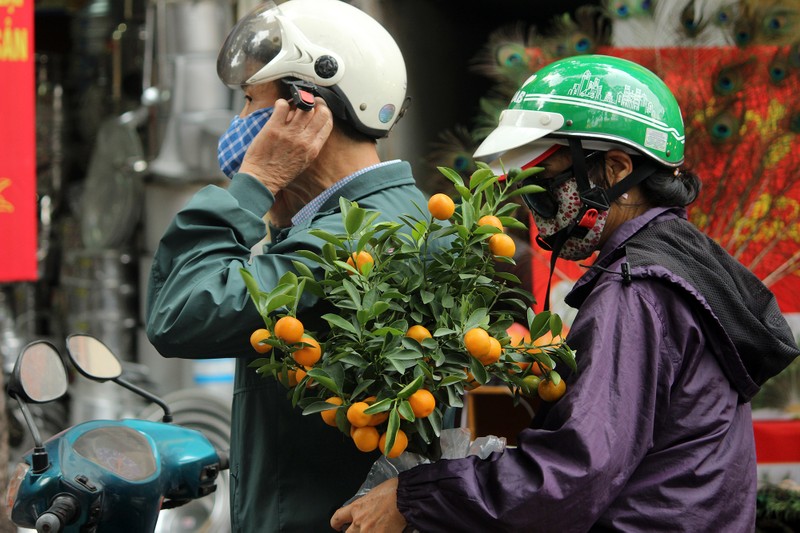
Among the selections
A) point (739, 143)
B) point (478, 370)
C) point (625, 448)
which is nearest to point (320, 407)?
point (478, 370)

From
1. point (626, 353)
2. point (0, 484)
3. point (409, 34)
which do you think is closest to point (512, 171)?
point (626, 353)

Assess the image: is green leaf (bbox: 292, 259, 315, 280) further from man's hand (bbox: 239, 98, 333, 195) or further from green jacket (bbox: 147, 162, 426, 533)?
man's hand (bbox: 239, 98, 333, 195)

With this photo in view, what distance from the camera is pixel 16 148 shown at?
5547 mm

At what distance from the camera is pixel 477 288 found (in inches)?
78.6

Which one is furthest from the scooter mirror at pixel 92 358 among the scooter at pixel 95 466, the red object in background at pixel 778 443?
the red object in background at pixel 778 443

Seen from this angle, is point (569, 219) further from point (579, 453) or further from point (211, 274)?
point (211, 274)

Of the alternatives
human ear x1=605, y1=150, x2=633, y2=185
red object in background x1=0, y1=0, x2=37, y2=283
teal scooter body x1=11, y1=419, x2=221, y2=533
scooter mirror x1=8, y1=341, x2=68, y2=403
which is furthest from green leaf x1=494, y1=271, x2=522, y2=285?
red object in background x1=0, y1=0, x2=37, y2=283

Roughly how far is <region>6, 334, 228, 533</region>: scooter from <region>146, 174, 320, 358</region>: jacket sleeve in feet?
0.90

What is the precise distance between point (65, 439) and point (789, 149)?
4496mm

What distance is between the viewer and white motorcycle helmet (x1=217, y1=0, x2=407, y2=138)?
7.96 ft

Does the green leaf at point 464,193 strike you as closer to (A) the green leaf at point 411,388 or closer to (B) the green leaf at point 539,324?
(B) the green leaf at point 539,324

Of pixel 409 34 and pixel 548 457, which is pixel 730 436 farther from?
pixel 409 34

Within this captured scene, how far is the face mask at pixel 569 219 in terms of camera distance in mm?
2199

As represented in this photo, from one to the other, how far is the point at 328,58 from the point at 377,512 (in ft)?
3.24
